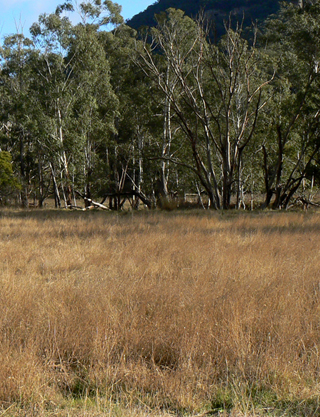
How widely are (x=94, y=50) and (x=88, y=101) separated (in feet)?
12.9

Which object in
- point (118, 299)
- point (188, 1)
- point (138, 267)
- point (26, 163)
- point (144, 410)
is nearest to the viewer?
point (144, 410)

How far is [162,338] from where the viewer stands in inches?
144

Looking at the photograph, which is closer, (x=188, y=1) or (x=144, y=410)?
(x=144, y=410)

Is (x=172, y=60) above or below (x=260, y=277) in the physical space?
above

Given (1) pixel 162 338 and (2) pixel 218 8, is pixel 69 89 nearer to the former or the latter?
(1) pixel 162 338

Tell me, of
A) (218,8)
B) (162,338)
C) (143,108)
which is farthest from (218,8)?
(162,338)

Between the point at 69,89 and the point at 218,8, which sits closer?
the point at 69,89

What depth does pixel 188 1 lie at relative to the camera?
132m

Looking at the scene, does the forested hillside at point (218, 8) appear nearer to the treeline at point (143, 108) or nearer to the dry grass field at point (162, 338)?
the treeline at point (143, 108)

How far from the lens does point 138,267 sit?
6316 mm

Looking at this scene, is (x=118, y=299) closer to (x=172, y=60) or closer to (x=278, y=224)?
(x=278, y=224)

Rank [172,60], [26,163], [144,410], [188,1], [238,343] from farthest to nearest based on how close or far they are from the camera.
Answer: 1. [188,1]
2. [26,163]
3. [172,60]
4. [238,343]
5. [144,410]

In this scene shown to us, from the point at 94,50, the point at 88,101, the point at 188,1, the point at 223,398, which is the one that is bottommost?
the point at 223,398

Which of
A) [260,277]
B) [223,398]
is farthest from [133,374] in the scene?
[260,277]
